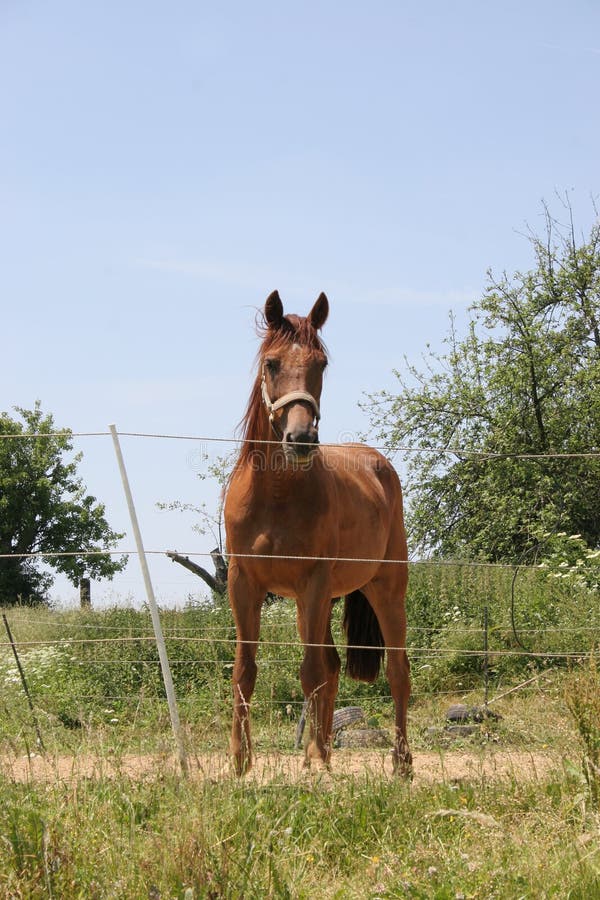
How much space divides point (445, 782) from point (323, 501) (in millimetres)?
1811

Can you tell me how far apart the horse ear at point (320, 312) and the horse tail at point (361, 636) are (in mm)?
2594

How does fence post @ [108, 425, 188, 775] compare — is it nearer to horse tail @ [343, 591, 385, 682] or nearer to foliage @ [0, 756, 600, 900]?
foliage @ [0, 756, 600, 900]

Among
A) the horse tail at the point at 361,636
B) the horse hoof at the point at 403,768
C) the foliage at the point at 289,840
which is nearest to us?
the foliage at the point at 289,840

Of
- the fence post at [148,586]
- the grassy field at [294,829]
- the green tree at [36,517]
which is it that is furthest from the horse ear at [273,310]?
the green tree at [36,517]

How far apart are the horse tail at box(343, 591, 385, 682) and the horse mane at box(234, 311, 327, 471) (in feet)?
7.39

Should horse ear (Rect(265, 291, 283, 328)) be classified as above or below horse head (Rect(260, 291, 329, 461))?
above

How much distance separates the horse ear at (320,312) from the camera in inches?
227

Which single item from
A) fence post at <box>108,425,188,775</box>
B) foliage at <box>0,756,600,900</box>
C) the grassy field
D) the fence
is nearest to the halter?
fence post at <box>108,425,188,775</box>

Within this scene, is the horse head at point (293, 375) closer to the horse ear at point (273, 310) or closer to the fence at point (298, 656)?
the horse ear at point (273, 310)

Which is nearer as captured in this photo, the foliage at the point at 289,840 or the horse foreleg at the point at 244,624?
the foliage at the point at 289,840

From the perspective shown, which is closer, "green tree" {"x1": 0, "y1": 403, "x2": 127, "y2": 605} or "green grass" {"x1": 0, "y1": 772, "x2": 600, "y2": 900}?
"green grass" {"x1": 0, "y1": 772, "x2": 600, "y2": 900}

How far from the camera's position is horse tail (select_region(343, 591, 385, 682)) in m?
7.52

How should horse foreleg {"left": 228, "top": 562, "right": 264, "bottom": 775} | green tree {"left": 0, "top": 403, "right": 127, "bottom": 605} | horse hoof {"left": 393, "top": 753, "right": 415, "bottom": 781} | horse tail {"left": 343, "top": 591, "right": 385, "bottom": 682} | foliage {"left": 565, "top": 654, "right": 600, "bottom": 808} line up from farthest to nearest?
green tree {"left": 0, "top": 403, "right": 127, "bottom": 605} → horse tail {"left": 343, "top": 591, "right": 385, "bottom": 682} → horse foreleg {"left": 228, "top": 562, "right": 264, "bottom": 775} → horse hoof {"left": 393, "top": 753, "right": 415, "bottom": 781} → foliage {"left": 565, "top": 654, "right": 600, "bottom": 808}

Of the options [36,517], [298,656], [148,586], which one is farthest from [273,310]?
[36,517]
